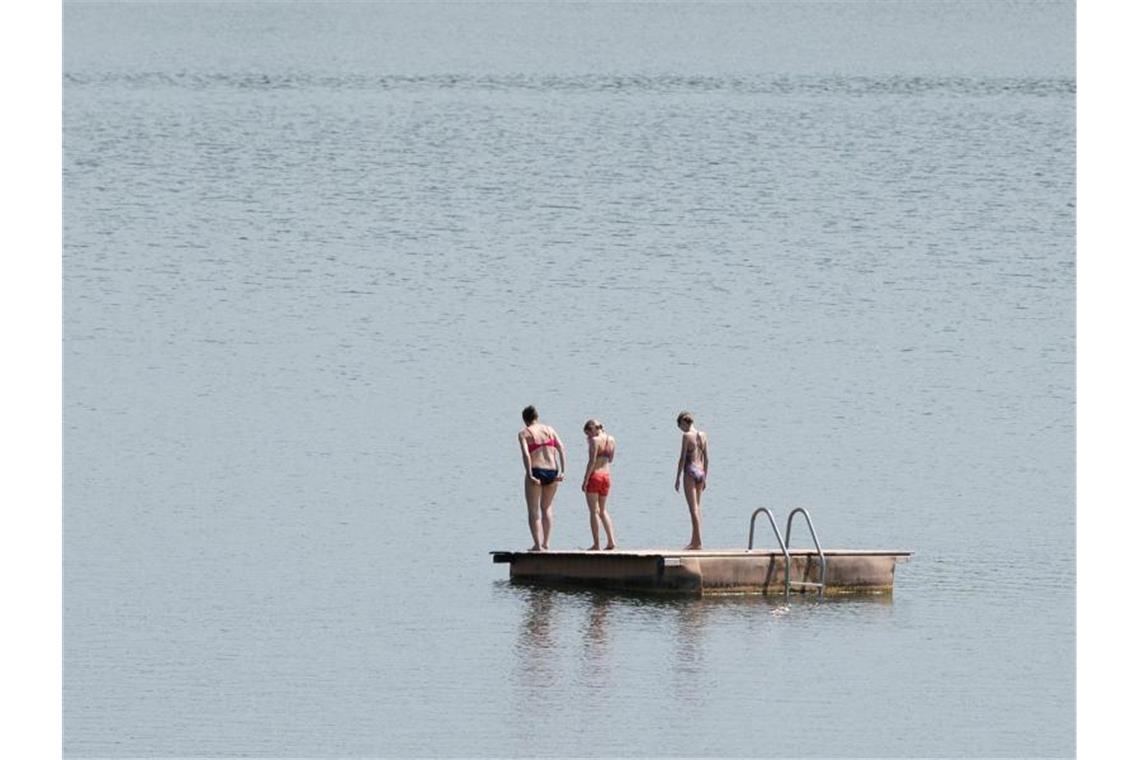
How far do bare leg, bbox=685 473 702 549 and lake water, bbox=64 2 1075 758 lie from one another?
103cm

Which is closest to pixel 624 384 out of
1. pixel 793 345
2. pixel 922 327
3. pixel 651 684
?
pixel 793 345

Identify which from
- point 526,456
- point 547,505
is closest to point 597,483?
point 547,505

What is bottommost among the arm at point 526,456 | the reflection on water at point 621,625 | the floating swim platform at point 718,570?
the reflection on water at point 621,625

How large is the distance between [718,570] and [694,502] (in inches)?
36.3

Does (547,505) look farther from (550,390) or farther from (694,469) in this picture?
(550,390)

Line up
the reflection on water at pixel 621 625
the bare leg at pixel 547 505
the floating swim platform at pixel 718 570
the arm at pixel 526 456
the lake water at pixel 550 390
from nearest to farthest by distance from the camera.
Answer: the lake water at pixel 550 390
the reflection on water at pixel 621 625
the floating swim platform at pixel 718 570
the arm at pixel 526 456
the bare leg at pixel 547 505

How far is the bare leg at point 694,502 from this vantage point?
86.4 feet

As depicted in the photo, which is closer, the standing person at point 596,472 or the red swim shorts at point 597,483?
the standing person at point 596,472

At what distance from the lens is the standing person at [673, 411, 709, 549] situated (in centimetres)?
2638

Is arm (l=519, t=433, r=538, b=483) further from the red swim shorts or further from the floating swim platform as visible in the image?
the floating swim platform

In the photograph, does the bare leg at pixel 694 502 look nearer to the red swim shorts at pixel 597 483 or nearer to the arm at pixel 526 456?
the red swim shorts at pixel 597 483

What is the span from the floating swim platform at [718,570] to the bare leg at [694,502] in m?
0.26

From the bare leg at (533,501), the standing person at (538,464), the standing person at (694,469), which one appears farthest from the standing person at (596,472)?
the standing person at (694,469)

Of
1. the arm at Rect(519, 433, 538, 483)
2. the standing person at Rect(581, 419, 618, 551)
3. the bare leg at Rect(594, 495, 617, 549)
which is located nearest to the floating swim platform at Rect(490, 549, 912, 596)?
the bare leg at Rect(594, 495, 617, 549)
